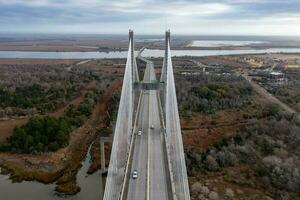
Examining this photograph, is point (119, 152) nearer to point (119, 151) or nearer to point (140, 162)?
point (119, 151)

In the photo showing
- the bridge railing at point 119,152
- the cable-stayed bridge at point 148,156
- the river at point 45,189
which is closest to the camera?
the bridge railing at point 119,152

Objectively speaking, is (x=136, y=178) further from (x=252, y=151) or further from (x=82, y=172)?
(x=252, y=151)

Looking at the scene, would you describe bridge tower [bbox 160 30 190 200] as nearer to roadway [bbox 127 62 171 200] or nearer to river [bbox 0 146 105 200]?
roadway [bbox 127 62 171 200]

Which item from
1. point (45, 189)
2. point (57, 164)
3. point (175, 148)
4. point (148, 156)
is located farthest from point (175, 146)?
point (57, 164)

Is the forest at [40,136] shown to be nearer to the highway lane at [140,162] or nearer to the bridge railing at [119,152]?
the highway lane at [140,162]

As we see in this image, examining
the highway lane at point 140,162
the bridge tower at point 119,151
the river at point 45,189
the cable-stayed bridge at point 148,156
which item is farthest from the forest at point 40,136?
the bridge tower at point 119,151

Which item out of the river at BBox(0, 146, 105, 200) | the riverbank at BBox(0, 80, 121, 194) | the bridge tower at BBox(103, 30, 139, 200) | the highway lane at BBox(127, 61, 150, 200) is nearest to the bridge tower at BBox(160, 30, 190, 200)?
the highway lane at BBox(127, 61, 150, 200)
